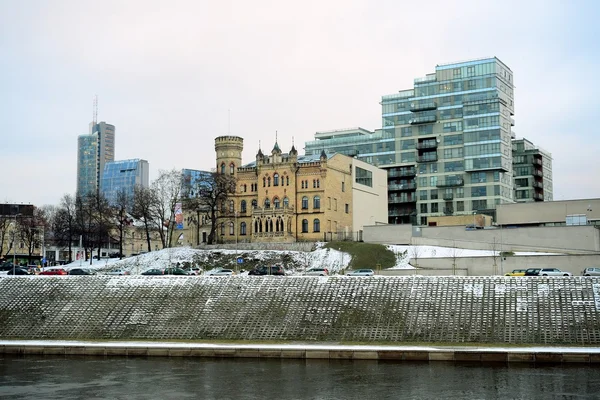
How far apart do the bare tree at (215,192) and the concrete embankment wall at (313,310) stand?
155 ft

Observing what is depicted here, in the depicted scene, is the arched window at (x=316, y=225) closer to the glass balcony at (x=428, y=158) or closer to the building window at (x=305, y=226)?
the building window at (x=305, y=226)

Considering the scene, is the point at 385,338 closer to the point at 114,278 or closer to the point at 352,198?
the point at 114,278

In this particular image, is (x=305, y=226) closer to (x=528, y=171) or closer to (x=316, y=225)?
(x=316, y=225)

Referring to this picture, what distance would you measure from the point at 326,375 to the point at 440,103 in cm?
10410

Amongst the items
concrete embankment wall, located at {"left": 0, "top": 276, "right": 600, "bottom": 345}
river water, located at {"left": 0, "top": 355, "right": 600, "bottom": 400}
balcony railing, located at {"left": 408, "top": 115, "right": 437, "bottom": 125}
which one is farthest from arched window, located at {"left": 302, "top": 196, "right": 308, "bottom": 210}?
river water, located at {"left": 0, "top": 355, "right": 600, "bottom": 400}

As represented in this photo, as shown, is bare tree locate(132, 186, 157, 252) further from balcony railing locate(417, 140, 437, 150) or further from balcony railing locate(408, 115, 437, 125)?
balcony railing locate(408, 115, 437, 125)

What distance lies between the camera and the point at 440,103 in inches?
5256

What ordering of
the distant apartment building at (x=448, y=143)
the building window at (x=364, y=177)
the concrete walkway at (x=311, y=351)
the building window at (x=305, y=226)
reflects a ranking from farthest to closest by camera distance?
the distant apartment building at (x=448, y=143)
the building window at (x=364, y=177)
the building window at (x=305, y=226)
the concrete walkway at (x=311, y=351)

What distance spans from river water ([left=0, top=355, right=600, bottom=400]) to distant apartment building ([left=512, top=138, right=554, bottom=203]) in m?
115

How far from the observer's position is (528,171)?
14838 centimetres

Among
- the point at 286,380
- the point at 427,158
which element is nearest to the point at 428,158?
the point at 427,158

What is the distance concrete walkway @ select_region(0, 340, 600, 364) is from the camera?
39625 mm

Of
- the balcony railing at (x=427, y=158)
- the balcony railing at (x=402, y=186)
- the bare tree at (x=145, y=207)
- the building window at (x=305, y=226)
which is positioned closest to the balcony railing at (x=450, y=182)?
the balcony railing at (x=427, y=158)

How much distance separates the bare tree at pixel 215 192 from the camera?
10730 centimetres
